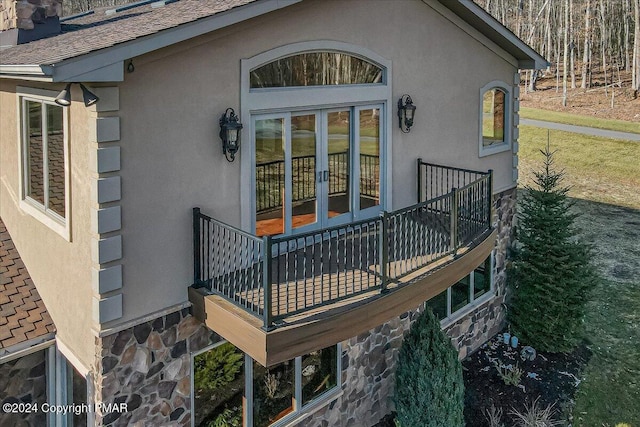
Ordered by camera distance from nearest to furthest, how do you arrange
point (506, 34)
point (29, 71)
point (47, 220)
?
point (29, 71), point (47, 220), point (506, 34)

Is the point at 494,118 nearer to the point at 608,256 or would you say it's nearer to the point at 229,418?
the point at 229,418

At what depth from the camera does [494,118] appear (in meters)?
12.3

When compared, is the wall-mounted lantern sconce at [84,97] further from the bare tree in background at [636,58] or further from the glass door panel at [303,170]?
the bare tree in background at [636,58]

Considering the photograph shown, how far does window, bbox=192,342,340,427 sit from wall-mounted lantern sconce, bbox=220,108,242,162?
2657 millimetres

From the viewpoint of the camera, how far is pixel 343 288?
7.17 metres

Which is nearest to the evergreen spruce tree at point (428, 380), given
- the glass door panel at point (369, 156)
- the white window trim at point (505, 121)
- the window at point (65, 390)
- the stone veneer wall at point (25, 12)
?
the glass door panel at point (369, 156)

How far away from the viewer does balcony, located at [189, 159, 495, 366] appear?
19.9 ft

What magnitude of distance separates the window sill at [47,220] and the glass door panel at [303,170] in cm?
315

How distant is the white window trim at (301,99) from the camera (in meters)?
7.32

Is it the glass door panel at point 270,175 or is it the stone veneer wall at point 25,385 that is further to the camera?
the glass door panel at point 270,175

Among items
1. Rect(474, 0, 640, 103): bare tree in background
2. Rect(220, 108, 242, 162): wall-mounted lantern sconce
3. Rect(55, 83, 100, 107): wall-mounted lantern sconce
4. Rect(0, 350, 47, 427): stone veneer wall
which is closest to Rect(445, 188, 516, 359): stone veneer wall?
Rect(220, 108, 242, 162): wall-mounted lantern sconce

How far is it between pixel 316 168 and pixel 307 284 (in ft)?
6.95

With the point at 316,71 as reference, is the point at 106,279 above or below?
below

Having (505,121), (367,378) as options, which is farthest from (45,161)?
(505,121)
